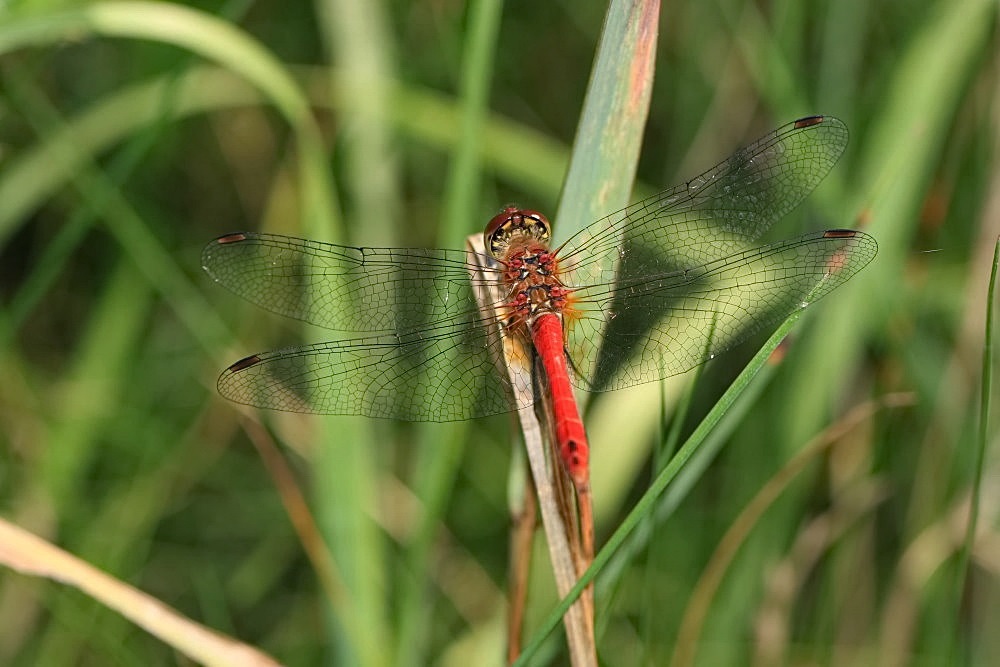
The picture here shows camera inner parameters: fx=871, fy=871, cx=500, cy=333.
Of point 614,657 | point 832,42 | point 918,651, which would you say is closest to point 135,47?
point 832,42

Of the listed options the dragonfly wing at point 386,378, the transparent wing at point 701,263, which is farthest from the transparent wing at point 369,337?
the transparent wing at point 701,263

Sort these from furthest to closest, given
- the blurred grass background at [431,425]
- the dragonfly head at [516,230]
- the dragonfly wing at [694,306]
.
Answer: the blurred grass background at [431,425]
the dragonfly head at [516,230]
the dragonfly wing at [694,306]

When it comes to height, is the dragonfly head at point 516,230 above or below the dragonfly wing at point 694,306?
above

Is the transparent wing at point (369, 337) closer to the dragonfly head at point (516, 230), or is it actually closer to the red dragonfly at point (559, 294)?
the red dragonfly at point (559, 294)

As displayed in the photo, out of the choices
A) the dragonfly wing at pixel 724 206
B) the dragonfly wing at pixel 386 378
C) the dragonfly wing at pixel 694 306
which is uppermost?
the dragonfly wing at pixel 724 206

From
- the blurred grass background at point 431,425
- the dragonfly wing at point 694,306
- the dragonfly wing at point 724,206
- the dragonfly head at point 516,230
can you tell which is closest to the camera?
the dragonfly wing at point 694,306

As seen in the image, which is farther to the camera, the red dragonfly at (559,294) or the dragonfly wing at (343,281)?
the dragonfly wing at (343,281)

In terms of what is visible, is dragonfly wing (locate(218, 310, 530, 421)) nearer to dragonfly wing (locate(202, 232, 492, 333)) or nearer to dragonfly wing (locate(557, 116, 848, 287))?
dragonfly wing (locate(202, 232, 492, 333))
